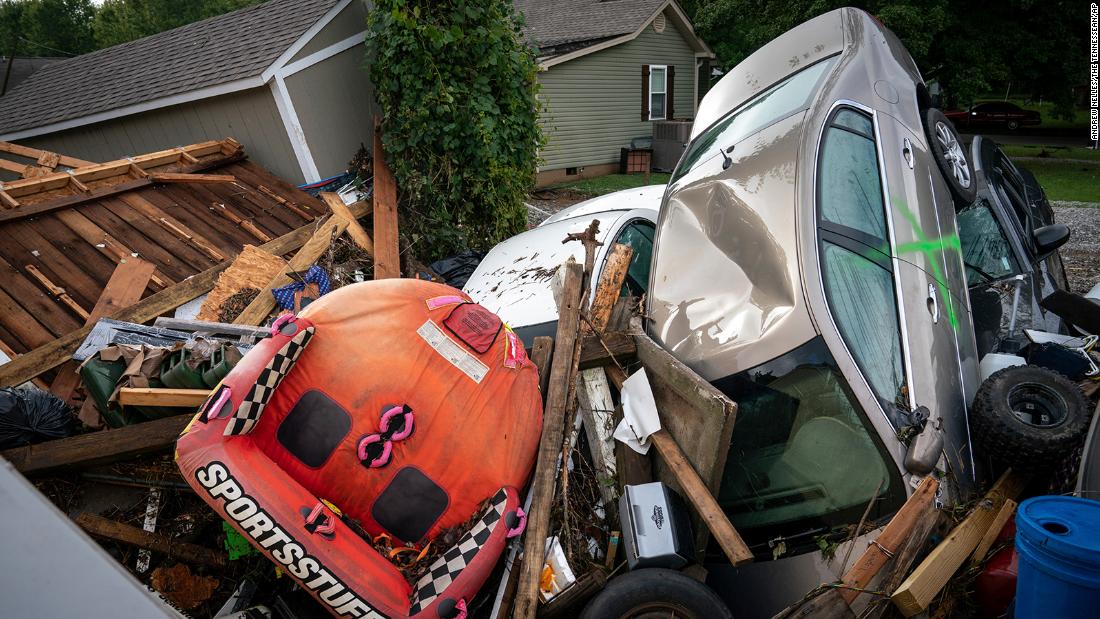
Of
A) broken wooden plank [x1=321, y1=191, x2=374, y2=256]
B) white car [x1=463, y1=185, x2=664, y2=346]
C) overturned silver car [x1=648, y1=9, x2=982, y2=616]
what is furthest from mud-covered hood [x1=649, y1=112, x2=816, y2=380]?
broken wooden plank [x1=321, y1=191, x2=374, y2=256]

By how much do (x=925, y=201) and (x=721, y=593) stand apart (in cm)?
243

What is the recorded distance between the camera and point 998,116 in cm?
2378

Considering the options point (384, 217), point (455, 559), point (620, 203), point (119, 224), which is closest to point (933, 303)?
point (455, 559)

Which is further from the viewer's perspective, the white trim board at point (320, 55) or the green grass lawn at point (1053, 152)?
the green grass lawn at point (1053, 152)

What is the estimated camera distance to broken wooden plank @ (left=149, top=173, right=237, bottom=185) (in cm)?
628

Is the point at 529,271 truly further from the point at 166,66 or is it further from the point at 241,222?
the point at 166,66

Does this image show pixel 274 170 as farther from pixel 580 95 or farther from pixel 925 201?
pixel 580 95

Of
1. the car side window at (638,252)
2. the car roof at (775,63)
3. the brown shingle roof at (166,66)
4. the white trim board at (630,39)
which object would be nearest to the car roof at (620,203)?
the car side window at (638,252)

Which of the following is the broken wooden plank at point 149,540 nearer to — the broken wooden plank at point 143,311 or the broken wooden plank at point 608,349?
the broken wooden plank at point 143,311

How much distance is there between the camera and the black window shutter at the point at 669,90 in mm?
17719

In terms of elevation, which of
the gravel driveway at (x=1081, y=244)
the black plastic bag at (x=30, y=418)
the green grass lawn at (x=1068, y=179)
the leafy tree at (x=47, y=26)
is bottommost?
the green grass lawn at (x=1068, y=179)

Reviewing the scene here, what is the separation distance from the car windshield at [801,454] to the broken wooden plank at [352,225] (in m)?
4.43

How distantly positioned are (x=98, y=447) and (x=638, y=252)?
11.4ft

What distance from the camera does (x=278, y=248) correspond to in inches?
231
